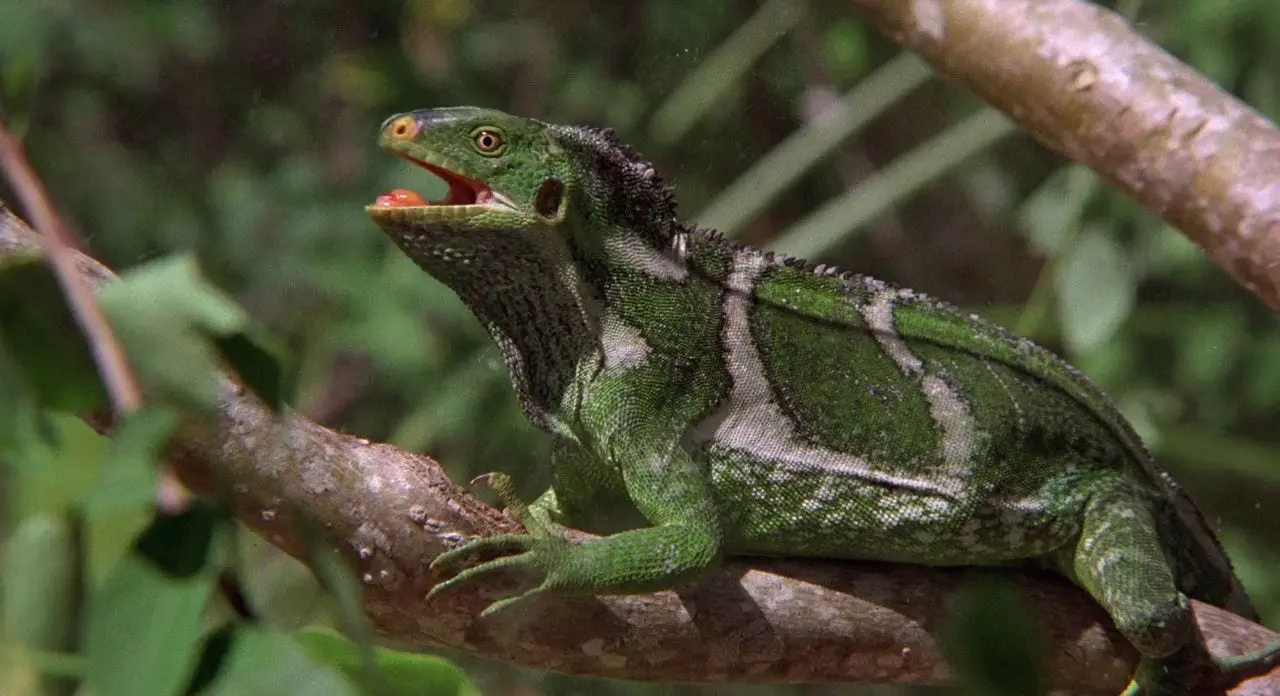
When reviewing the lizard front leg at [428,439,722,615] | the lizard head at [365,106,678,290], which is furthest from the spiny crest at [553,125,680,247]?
the lizard front leg at [428,439,722,615]

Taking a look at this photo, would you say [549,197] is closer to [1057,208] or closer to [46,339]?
[46,339]

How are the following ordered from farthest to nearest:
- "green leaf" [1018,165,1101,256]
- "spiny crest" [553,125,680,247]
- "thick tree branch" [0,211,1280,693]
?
"green leaf" [1018,165,1101,256], "spiny crest" [553,125,680,247], "thick tree branch" [0,211,1280,693]

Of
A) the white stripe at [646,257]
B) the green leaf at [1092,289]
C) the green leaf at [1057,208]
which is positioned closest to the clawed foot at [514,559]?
the white stripe at [646,257]

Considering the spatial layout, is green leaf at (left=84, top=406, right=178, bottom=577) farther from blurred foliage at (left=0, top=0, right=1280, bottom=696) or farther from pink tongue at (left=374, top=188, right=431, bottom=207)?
blurred foliage at (left=0, top=0, right=1280, bottom=696)

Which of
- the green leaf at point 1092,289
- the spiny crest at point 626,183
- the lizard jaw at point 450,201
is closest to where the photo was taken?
the lizard jaw at point 450,201

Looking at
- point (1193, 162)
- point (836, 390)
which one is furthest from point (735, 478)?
point (1193, 162)

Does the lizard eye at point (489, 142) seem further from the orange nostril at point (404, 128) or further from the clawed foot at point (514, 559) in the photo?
the clawed foot at point (514, 559)

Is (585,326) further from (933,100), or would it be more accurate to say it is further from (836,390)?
(933,100)
